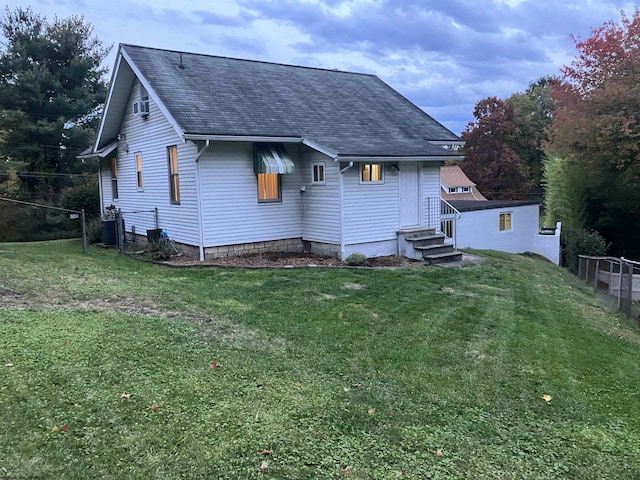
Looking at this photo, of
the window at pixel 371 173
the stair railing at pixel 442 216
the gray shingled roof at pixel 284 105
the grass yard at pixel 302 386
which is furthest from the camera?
the stair railing at pixel 442 216

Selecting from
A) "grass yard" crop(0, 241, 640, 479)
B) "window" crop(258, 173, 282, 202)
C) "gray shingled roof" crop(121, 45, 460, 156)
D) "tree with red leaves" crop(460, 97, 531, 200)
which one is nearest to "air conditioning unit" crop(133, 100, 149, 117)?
"gray shingled roof" crop(121, 45, 460, 156)

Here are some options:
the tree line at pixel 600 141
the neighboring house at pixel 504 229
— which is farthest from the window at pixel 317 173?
the tree line at pixel 600 141

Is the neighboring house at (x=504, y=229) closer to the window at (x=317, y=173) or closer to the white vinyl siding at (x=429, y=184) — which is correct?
the white vinyl siding at (x=429, y=184)

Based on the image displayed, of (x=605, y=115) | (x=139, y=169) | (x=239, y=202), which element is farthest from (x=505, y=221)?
(x=139, y=169)

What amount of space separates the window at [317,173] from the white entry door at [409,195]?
7.09ft

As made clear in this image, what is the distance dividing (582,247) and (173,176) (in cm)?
1545

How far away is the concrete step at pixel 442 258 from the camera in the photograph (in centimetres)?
1254

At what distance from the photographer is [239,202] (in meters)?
12.4

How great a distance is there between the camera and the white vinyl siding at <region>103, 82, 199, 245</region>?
1229 cm

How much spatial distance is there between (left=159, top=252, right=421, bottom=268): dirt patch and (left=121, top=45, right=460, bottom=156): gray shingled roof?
266 centimetres

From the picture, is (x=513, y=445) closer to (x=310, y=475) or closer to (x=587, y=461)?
(x=587, y=461)

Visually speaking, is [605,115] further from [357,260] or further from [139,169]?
[139,169]

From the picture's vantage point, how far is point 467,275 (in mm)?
11102

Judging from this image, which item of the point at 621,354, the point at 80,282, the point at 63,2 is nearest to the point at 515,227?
the point at 621,354
